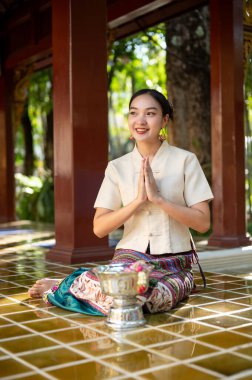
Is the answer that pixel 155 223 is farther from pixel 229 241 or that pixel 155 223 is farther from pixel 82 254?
pixel 229 241

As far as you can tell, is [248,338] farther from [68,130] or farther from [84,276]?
[68,130]

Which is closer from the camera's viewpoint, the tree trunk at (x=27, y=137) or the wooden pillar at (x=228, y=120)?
the wooden pillar at (x=228, y=120)

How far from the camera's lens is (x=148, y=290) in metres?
2.87

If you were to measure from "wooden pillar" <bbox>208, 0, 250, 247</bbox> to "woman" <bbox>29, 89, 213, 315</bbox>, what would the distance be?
2.64 meters

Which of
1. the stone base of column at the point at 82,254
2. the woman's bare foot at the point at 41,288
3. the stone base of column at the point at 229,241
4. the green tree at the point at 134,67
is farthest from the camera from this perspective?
the green tree at the point at 134,67

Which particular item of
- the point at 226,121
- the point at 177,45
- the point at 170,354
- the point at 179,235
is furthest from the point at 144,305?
the point at 177,45

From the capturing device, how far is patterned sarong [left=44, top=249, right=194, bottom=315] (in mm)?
2906

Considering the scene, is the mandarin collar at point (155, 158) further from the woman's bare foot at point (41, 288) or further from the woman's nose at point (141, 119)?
the woman's bare foot at point (41, 288)

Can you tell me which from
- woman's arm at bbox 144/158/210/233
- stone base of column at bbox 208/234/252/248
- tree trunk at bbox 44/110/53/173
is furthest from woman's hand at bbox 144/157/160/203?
tree trunk at bbox 44/110/53/173

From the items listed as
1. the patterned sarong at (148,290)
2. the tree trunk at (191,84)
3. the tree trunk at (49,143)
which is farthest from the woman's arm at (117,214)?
the tree trunk at (49,143)

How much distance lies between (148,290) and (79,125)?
7.70 ft

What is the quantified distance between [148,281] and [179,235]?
531 mm

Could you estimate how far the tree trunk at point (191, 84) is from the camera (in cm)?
827

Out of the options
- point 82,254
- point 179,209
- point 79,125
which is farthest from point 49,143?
point 179,209
